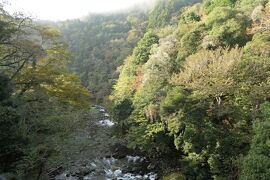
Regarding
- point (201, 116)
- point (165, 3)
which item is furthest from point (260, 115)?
point (165, 3)

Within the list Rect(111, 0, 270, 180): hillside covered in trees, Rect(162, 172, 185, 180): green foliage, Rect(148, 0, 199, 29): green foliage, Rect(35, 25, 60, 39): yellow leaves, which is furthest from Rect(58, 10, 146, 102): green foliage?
Rect(162, 172, 185, 180): green foliage

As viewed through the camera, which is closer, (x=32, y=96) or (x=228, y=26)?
(x=32, y=96)

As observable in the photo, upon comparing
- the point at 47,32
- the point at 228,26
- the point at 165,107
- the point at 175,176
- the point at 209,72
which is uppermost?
the point at 228,26

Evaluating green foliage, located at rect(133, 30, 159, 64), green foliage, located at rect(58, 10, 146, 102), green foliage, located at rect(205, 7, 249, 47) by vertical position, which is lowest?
green foliage, located at rect(205, 7, 249, 47)

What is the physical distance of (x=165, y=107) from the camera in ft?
92.2

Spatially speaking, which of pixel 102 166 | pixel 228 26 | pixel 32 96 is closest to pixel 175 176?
pixel 102 166

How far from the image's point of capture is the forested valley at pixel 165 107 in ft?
61.7

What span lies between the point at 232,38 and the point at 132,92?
50.7ft

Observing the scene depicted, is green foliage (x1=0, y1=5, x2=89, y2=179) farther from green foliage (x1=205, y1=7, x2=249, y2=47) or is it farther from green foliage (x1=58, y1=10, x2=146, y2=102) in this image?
green foliage (x1=58, y1=10, x2=146, y2=102)

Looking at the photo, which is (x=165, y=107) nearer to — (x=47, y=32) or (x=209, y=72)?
(x=209, y=72)

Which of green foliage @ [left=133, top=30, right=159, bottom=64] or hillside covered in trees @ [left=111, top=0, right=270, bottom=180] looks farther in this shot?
green foliage @ [left=133, top=30, right=159, bottom=64]

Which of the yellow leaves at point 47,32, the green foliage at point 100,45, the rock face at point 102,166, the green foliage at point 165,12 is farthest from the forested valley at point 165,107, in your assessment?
the green foliage at point 165,12

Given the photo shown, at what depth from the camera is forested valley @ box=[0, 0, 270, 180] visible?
61.7ft

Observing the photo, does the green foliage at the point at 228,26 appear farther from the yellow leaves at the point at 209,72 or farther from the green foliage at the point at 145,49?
the green foliage at the point at 145,49
